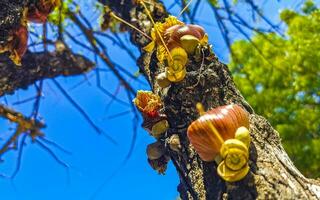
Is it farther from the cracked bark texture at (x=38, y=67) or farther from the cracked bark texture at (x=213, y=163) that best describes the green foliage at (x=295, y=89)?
the cracked bark texture at (x=213, y=163)

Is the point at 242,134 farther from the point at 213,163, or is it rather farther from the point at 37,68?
the point at 37,68

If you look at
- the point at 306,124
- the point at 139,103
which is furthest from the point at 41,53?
the point at 306,124

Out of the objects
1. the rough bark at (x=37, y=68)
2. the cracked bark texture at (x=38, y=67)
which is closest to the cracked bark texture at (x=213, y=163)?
the cracked bark texture at (x=38, y=67)

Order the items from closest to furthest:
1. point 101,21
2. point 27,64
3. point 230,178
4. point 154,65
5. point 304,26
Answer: point 230,178 < point 154,65 < point 101,21 < point 27,64 < point 304,26

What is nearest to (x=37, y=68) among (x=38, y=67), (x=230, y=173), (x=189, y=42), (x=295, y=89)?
(x=38, y=67)

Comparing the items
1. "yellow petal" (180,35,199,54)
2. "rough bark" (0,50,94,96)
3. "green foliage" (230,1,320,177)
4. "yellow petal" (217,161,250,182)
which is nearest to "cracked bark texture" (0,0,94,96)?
"rough bark" (0,50,94,96)

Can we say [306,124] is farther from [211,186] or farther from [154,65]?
[211,186]
